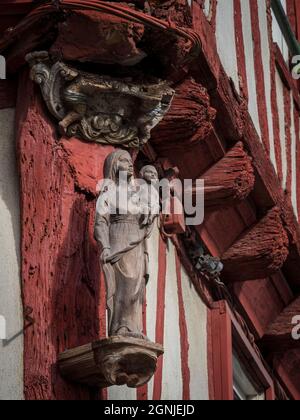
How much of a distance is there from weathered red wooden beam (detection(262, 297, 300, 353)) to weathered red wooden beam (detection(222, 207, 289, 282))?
907mm

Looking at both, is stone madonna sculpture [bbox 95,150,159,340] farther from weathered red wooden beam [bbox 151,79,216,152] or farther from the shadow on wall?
weathered red wooden beam [bbox 151,79,216,152]

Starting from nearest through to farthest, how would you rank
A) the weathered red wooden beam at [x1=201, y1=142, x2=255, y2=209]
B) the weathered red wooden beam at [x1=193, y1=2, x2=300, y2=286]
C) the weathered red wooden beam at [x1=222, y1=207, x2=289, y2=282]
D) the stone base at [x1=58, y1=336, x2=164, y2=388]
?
1. the stone base at [x1=58, y1=336, x2=164, y2=388]
2. the weathered red wooden beam at [x1=193, y1=2, x2=300, y2=286]
3. the weathered red wooden beam at [x1=201, y1=142, x2=255, y2=209]
4. the weathered red wooden beam at [x1=222, y1=207, x2=289, y2=282]

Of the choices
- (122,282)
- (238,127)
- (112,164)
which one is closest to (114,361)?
(122,282)

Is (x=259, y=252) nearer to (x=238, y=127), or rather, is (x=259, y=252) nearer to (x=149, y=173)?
(x=238, y=127)

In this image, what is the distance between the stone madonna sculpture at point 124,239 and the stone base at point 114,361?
0.07m

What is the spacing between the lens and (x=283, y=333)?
14203 mm

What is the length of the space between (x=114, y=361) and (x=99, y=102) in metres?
1.56

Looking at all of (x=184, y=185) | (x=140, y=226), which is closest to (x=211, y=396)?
(x=184, y=185)

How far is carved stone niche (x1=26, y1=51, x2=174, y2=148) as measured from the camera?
1098cm

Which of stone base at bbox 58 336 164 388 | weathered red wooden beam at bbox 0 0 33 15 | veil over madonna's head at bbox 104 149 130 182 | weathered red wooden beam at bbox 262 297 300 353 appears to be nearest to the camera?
stone base at bbox 58 336 164 388

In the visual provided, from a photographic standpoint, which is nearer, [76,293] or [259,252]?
[76,293]

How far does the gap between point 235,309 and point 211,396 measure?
3.25ft

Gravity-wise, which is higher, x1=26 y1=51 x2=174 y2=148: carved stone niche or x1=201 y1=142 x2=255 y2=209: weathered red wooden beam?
x1=201 y1=142 x2=255 y2=209: weathered red wooden beam

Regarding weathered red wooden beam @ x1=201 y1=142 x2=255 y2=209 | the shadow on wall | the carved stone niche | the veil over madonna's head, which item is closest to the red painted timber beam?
the carved stone niche
